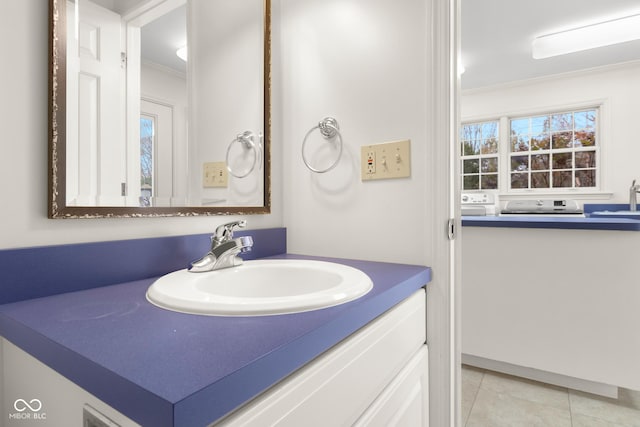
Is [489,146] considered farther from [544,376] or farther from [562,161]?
[544,376]

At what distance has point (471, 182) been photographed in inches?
184

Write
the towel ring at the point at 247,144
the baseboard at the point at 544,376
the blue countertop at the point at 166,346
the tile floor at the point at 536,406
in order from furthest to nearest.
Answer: the baseboard at the point at 544,376 < the tile floor at the point at 536,406 < the towel ring at the point at 247,144 < the blue countertop at the point at 166,346

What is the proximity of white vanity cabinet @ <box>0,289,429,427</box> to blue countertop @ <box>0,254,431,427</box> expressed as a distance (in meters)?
0.03

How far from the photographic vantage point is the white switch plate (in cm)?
109

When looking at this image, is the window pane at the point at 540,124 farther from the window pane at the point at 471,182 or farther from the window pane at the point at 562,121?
the window pane at the point at 471,182

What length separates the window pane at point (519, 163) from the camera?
433 cm

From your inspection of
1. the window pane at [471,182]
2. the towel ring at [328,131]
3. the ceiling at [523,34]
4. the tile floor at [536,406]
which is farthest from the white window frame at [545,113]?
the towel ring at [328,131]

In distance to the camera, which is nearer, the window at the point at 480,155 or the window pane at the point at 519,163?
the window pane at the point at 519,163

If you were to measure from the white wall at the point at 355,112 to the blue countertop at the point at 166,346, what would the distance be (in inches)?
17.7

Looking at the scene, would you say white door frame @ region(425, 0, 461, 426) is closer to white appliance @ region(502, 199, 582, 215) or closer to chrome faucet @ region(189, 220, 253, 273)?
chrome faucet @ region(189, 220, 253, 273)

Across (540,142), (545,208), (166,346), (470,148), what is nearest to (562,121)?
(540,142)

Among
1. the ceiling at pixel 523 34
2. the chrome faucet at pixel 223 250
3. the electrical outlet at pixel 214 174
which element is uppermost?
the ceiling at pixel 523 34

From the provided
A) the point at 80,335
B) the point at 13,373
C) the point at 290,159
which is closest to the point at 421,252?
the point at 290,159

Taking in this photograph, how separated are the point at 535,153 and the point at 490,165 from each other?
1.70ft
